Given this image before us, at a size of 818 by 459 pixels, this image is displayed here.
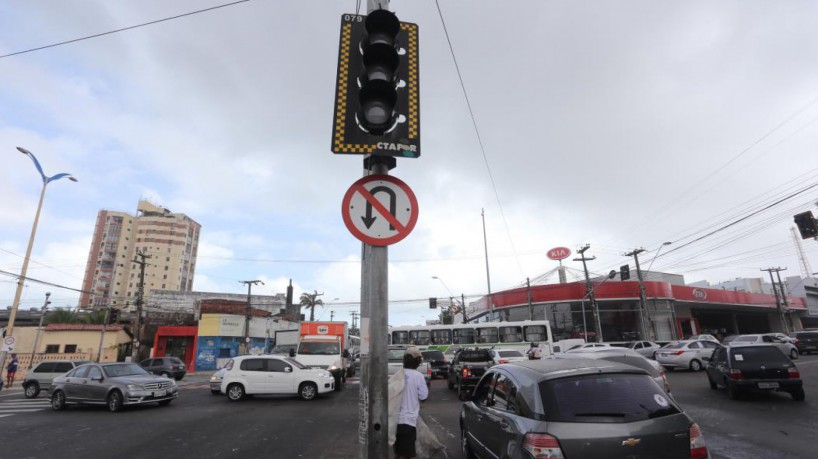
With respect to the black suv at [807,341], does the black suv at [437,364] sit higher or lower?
lower

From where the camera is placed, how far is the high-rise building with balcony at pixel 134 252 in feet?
344

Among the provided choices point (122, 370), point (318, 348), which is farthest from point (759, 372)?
point (122, 370)

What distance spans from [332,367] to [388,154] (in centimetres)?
1793

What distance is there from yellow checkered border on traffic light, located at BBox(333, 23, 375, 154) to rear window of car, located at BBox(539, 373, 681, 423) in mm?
2835

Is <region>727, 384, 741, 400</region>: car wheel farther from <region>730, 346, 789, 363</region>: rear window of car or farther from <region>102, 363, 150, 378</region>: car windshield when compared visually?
<region>102, 363, 150, 378</region>: car windshield

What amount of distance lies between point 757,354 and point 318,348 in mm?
16994

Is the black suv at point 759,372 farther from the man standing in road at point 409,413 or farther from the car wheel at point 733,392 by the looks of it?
the man standing in road at point 409,413

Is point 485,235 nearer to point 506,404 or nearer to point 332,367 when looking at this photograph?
point 332,367

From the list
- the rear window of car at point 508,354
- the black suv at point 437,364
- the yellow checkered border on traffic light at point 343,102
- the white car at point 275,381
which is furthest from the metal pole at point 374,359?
the black suv at point 437,364

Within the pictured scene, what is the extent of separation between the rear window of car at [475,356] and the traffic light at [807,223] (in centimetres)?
1255

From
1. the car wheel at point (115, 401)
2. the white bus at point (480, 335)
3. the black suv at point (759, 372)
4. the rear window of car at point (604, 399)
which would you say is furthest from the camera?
the white bus at point (480, 335)

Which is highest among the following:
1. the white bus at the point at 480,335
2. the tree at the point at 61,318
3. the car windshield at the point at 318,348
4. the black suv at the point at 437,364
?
the tree at the point at 61,318

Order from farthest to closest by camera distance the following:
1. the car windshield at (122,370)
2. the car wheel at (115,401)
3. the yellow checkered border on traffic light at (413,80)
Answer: the car windshield at (122,370) < the car wheel at (115,401) < the yellow checkered border on traffic light at (413,80)

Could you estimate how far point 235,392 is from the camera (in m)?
16.0
